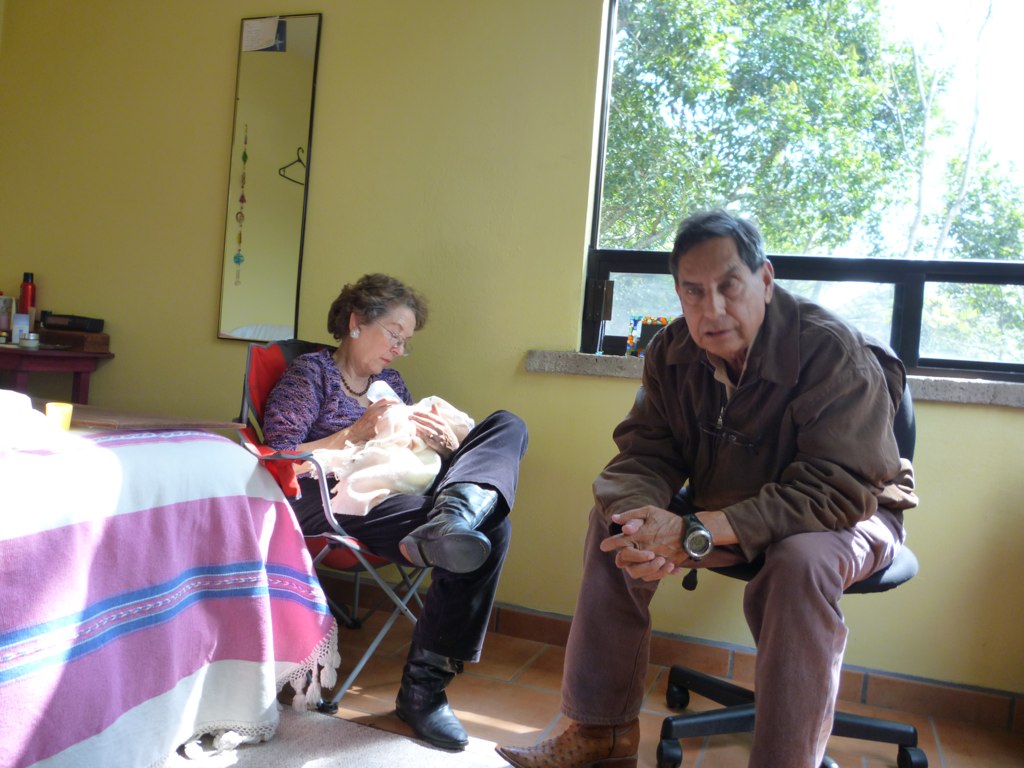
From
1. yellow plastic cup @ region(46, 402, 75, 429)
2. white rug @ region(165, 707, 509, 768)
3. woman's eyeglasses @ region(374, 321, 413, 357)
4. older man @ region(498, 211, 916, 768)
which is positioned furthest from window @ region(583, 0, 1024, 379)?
yellow plastic cup @ region(46, 402, 75, 429)

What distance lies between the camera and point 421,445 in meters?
2.38

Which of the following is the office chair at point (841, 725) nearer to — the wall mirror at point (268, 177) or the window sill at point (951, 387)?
the window sill at point (951, 387)

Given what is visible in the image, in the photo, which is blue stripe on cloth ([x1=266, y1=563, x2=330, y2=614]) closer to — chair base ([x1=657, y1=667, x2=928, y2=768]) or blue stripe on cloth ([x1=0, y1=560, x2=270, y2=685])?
blue stripe on cloth ([x1=0, y1=560, x2=270, y2=685])

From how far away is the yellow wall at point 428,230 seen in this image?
2430 millimetres

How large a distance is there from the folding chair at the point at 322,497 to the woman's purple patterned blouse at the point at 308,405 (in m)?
0.05

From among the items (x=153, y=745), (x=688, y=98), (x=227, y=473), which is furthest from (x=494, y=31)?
(x=153, y=745)

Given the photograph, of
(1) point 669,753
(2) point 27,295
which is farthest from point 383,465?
(2) point 27,295

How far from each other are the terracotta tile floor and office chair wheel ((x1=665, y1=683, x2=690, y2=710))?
31 millimetres

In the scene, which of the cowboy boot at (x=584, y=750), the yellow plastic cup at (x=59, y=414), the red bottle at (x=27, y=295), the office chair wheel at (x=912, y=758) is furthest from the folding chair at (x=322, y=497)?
the red bottle at (x=27, y=295)

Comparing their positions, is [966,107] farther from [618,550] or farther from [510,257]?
[618,550]

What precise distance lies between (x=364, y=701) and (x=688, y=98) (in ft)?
6.76

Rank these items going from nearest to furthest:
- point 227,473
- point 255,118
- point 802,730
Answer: point 802,730
point 227,473
point 255,118

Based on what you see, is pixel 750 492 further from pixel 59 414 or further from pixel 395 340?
pixel 59 414

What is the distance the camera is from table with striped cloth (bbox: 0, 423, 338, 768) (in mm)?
1434
